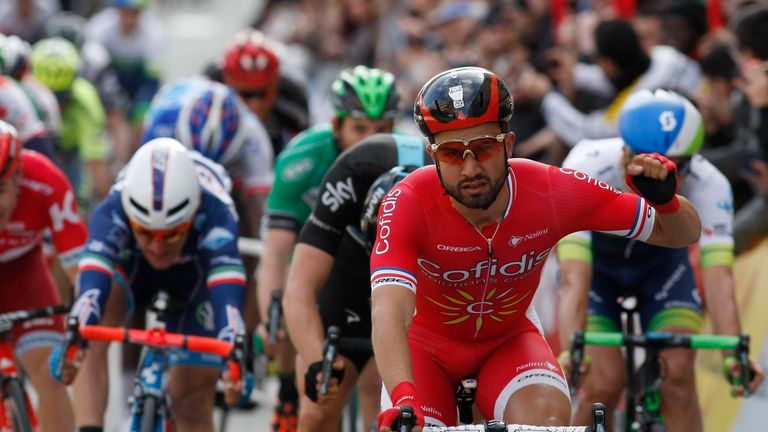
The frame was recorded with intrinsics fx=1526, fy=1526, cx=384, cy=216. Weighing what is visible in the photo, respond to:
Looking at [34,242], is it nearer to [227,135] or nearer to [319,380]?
[227,135]

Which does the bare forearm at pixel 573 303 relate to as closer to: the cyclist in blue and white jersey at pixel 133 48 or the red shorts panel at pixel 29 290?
the red shorts panel at pixel 29 290

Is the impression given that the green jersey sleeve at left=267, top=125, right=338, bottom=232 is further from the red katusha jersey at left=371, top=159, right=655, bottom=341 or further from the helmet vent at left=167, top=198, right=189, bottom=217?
the red katusha jersey at left=371, top=159, right=655, bottom=341

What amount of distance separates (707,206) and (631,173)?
2200 mm

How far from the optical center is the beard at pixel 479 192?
5.62 meters

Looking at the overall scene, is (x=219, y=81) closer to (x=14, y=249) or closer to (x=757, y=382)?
(x=14, y=249)

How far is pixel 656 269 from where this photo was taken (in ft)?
26.5

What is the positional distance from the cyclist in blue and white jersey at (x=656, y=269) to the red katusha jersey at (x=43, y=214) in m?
2.67

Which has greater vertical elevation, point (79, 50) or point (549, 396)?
point (79, 50)

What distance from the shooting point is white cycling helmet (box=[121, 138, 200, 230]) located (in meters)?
7.43

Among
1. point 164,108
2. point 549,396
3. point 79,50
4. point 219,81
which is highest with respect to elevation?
point 79,50

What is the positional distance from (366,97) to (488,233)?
104 inches

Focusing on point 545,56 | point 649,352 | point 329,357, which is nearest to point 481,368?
point 329,357

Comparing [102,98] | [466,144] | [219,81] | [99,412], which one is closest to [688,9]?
[219,81]

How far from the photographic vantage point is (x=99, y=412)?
26.3ft
